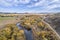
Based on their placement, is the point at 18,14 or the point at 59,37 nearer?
the point at 59,37

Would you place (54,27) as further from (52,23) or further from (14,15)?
(14,15)

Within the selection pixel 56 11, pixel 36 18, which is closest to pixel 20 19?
pixel 36 18

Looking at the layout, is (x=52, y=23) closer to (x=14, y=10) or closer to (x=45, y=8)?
(x=45, y=8)

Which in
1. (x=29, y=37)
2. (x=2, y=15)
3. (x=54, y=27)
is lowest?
(x=29, y=37)

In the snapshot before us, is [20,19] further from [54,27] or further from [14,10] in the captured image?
[54,27]

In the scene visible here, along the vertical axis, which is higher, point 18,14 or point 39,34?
point 18,14

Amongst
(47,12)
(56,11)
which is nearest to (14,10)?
(47,12)

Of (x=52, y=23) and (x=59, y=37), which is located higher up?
(x=52, y=23)

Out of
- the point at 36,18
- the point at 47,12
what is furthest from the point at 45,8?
the point at 36,18
